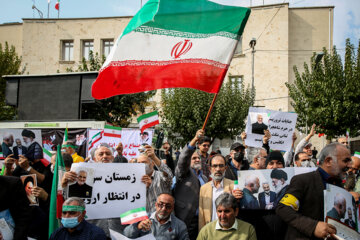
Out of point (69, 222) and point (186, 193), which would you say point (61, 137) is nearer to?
point (186, 193)

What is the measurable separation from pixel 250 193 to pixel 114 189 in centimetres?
163

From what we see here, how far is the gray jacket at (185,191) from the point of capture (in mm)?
4207

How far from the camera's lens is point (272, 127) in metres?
6.83

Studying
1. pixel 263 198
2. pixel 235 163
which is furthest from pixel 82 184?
pixel 235 163

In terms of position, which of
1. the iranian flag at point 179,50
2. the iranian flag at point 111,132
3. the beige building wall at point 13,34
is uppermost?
the beige building wall at point 13,34

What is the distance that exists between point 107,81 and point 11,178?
5.89ft

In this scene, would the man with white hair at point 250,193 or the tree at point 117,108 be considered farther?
the tree at point 117,108

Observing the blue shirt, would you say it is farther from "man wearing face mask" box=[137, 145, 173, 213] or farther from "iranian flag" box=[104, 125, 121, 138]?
"iranian flag" box=[104, 125, 121, 138]

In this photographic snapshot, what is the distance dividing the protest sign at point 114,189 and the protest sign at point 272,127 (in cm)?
334

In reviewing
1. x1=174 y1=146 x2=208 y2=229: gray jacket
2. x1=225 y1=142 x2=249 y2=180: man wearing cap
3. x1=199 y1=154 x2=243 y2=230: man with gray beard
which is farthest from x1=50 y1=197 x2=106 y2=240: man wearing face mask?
x1=225 y1=142 x2=249 y2=180: man wearing cap

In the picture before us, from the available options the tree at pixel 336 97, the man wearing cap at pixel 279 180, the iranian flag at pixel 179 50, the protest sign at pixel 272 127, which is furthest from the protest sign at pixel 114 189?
the tree at pixel 336 97

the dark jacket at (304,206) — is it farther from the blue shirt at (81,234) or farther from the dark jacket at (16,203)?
the dark jacket at (16,203)

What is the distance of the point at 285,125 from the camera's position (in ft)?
22.6

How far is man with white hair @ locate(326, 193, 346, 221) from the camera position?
9.05 ft
